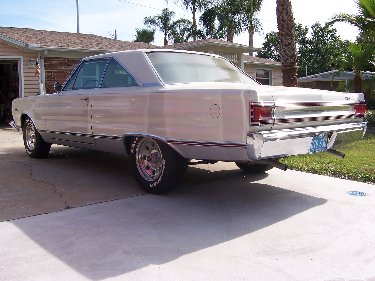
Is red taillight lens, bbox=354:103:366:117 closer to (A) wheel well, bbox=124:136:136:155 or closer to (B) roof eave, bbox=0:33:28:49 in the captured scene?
(A) wheel well, bbox=124:136:136:155

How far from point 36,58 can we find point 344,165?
497 inches

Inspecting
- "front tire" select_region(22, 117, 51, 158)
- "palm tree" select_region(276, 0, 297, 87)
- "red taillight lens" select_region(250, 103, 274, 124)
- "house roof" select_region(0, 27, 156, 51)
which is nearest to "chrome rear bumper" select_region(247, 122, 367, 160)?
"red taillight lens" select_region(250, 103, 274, 124)

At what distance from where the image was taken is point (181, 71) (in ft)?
17.0

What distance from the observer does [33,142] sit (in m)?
7.62

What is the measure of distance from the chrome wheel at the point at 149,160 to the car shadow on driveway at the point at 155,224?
10.3 inches

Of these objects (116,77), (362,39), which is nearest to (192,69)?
(116,77)

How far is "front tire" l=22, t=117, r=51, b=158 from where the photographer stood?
7453mm

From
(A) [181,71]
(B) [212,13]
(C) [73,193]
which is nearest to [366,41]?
(A) [181,71]

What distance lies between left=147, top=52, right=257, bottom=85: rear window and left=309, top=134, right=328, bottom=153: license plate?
139 centimetres

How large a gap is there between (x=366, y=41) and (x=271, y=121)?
13078 mm

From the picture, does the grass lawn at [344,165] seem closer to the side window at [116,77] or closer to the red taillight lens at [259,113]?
the red taillight lens at [259,113]

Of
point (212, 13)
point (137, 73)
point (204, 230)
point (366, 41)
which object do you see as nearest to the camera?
point (204, 230)

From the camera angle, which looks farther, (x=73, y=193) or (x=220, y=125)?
(x=73, y=193)

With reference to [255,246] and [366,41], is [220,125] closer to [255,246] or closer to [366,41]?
[255,246]
